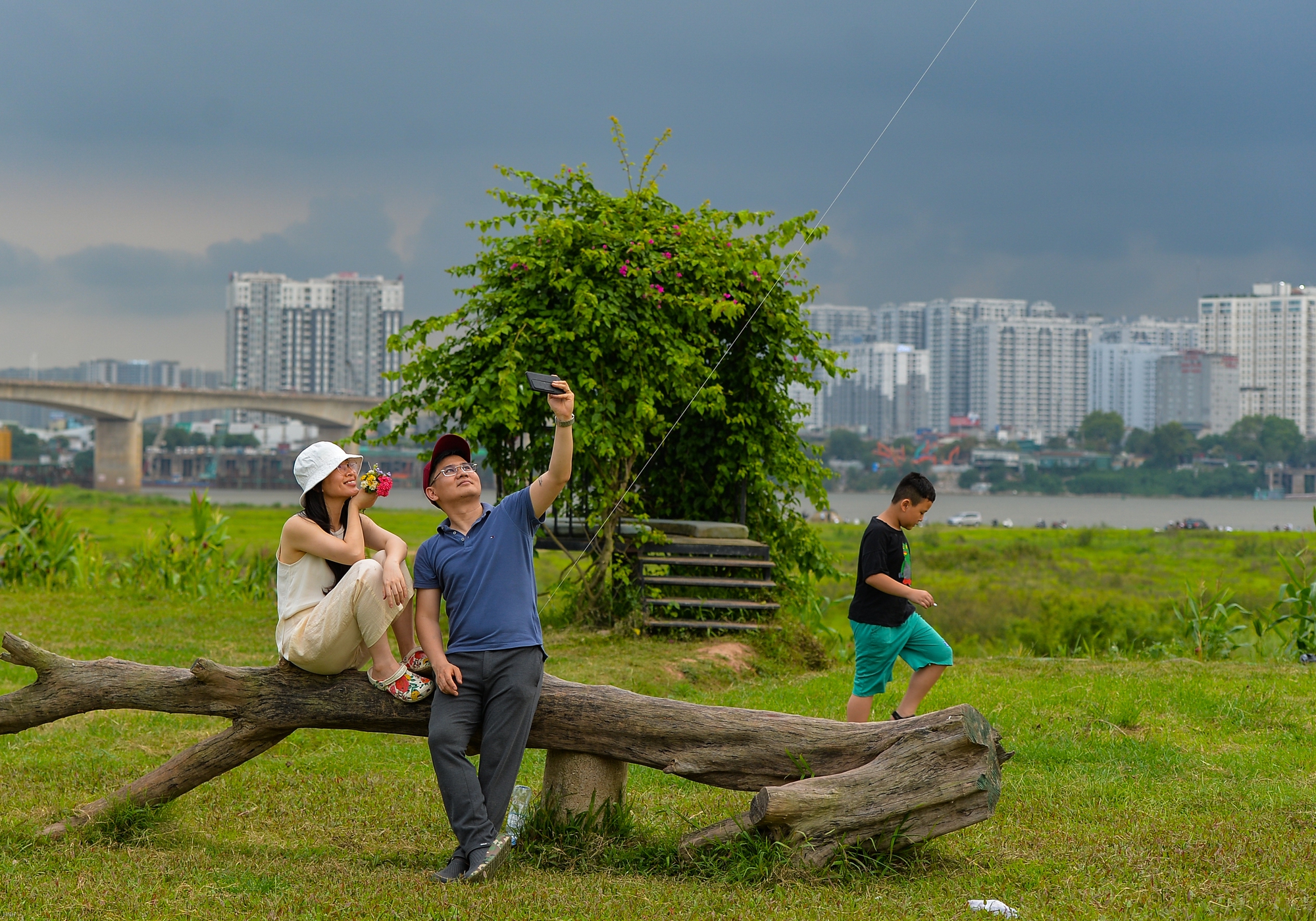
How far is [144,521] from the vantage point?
3781 centimetres

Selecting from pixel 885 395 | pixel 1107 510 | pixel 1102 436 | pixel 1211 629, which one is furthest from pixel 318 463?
pixel 885 395

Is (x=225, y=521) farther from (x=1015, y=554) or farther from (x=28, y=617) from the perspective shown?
(x=1015, y=554)

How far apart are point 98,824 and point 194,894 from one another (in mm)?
1060

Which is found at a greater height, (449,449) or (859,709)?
(449,449)

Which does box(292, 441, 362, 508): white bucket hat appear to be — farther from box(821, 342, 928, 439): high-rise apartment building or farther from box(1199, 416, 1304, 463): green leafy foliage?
box(821, 342, 928, 439): high-rise apartment building

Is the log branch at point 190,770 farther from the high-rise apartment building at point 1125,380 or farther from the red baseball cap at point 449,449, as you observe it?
the high-rise apartment building at point 1125,380

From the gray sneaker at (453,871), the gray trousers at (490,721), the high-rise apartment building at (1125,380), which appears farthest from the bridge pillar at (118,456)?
the high-rise apartment building at (1125,380)

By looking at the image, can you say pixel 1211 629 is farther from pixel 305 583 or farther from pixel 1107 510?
pixel 1107 510

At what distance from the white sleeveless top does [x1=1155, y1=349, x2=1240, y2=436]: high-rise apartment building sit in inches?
5885

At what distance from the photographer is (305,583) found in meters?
4.53

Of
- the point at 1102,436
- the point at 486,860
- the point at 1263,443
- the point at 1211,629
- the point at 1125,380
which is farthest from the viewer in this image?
the point at 1125,380

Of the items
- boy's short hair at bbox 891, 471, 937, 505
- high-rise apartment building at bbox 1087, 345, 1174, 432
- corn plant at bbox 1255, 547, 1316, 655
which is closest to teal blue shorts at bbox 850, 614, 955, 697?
boy's short hair at bbox 891, 471, 937, 505

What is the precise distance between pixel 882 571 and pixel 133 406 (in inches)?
2302

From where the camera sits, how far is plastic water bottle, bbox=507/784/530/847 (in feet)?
15.6
